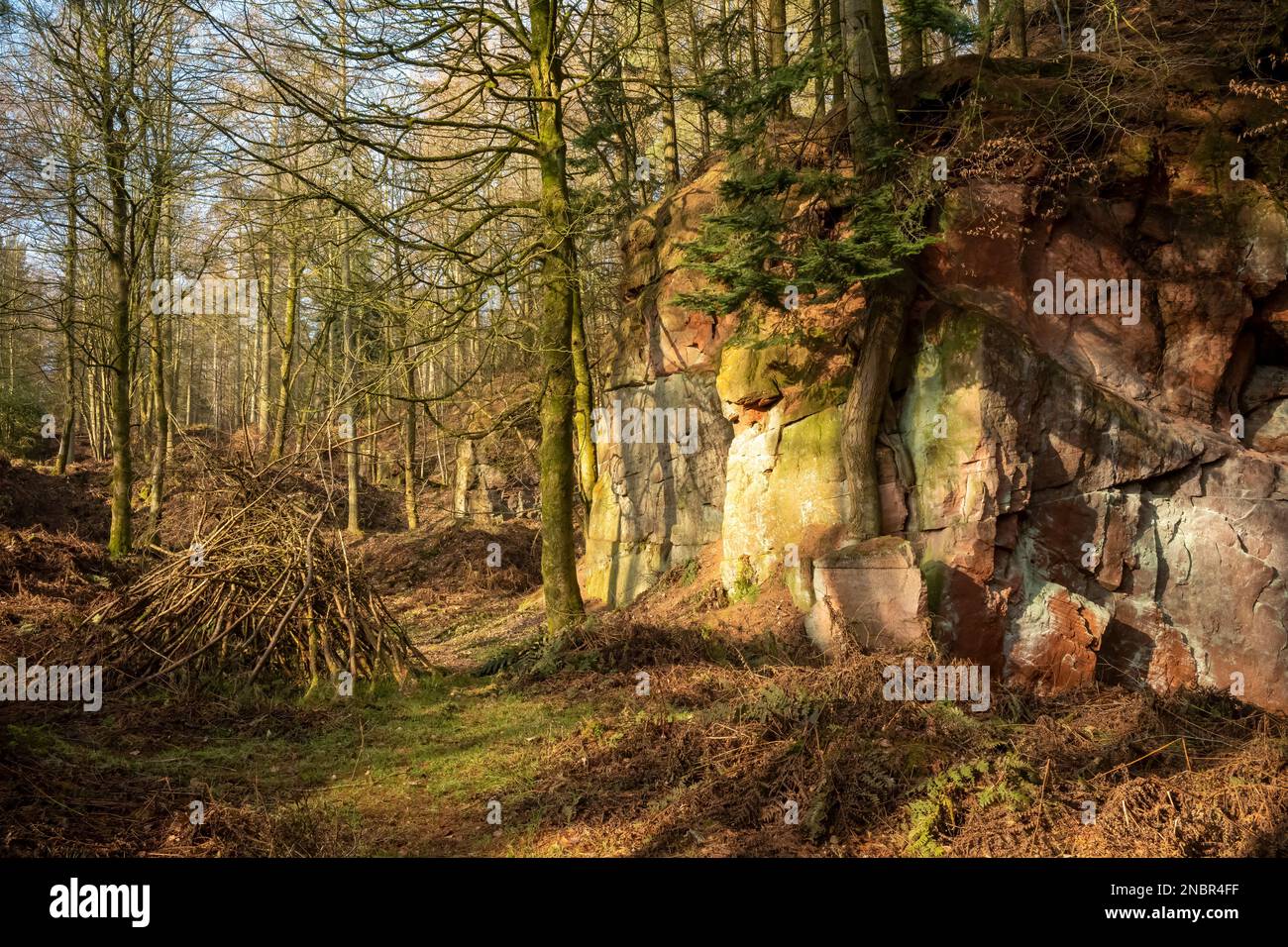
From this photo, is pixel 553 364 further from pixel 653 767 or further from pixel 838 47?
pixel 653 767

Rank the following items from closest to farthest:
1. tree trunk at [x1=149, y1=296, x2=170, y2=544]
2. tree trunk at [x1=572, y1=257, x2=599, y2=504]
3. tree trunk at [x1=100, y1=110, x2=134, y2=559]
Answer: tree trunk at [x1=100, y1=110, x2=134, y2=559]
tree trunk at [x1=572, y1=257, x2=599, y2=504]
tree trunk at [x1=149, y1=296, x2=170, y2=544]

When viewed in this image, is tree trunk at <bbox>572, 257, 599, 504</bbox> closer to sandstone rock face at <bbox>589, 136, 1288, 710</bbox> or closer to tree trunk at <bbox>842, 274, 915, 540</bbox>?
sandstone rock face at <bbox>589, 136, 1288, 710</bbox>

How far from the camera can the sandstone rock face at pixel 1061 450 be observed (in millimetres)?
9422

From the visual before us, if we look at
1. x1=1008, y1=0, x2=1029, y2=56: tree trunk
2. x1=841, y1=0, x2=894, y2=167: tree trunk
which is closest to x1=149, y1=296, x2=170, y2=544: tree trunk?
x1=841, y1=0, x2=894, y2=167: tree trunk

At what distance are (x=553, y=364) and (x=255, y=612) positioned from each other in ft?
14.4

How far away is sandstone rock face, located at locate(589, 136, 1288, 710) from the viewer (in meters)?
9.42

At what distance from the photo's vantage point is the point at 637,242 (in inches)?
580

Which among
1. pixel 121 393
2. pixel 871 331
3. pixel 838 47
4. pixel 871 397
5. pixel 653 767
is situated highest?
pixel 838 47

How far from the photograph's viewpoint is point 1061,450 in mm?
10031

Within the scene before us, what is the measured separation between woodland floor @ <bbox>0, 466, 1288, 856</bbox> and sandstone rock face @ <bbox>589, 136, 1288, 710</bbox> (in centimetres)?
120

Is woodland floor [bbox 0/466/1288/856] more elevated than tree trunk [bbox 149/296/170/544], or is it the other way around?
tree trunk [bbox 149/296/170/544]

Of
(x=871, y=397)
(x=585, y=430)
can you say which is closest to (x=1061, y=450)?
(x=871, y=397)

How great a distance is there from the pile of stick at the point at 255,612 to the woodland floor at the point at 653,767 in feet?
1.36

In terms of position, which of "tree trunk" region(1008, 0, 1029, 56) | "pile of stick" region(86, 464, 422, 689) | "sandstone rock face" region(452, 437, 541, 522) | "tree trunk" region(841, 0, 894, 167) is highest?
"tree trunk" region(1008, 0, 1029, 56)
